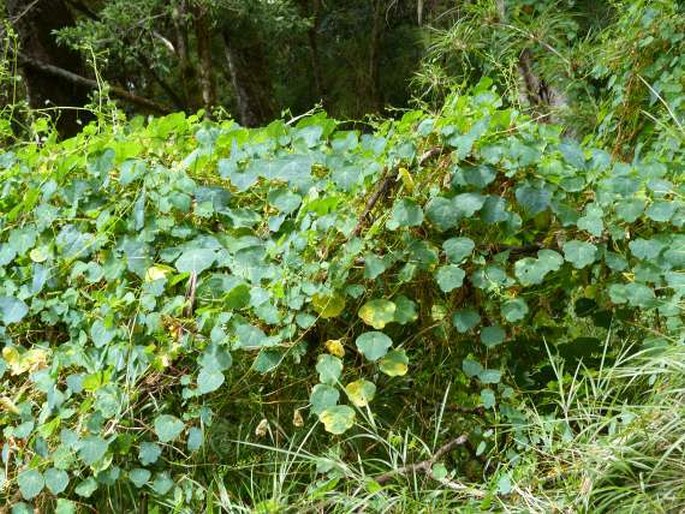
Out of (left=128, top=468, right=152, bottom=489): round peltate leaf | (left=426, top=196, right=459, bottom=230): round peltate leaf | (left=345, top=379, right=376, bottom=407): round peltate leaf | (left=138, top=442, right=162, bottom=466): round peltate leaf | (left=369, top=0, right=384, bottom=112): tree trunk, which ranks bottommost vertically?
(left=369, top=0, right=384, bottom=112): tree trunk

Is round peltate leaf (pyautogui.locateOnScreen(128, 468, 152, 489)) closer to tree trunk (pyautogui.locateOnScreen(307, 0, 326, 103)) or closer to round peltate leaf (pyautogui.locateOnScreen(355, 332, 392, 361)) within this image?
round peltate leaf (pyautogui.locateOnScreen(355, 332, 392, 361))

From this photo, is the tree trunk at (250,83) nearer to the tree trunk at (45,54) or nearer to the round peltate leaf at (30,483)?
the tree trunk at (45,54)

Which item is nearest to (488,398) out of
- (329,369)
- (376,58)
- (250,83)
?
(329,369)

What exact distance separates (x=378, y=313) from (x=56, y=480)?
852 millimetres

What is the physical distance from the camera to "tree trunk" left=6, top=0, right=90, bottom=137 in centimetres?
650

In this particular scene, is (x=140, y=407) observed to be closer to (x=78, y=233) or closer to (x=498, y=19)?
(x=78, y=233)

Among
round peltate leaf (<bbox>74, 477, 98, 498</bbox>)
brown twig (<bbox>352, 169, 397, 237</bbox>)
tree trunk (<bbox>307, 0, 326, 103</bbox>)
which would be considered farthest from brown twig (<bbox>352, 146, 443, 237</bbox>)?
tree trunk (<bbox>307, 0, 326, 103</bbox>)

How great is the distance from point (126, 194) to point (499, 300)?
102 cm

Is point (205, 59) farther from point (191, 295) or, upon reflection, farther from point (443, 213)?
point (443, 213)

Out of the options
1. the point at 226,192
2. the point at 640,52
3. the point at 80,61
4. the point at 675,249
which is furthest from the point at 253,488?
the point at 80,61

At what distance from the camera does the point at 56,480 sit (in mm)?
2195

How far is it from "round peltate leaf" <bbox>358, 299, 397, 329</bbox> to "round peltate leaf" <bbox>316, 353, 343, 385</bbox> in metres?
0.12

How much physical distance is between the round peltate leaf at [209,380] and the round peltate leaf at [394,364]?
0.37 meters

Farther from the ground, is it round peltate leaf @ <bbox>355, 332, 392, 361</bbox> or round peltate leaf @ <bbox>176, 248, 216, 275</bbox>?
round peltate leaf @ <bbox>176, 248, 216, 275</bbox>
